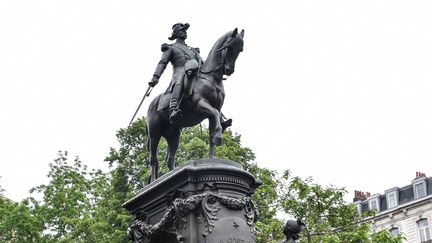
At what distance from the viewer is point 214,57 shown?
446 inches

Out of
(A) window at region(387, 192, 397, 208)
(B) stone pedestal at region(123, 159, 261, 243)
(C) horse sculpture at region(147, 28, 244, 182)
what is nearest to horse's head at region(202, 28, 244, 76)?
(C) horse sculpture at region(147, 28, 244, 182)

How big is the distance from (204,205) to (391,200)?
45107 mm

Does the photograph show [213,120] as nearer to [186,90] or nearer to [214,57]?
[186,90]

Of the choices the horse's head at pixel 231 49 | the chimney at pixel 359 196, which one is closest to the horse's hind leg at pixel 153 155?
the horse's head at pixel 231 49

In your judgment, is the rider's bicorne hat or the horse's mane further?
the rider's bicorne hat

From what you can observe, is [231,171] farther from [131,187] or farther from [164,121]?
[131,187]

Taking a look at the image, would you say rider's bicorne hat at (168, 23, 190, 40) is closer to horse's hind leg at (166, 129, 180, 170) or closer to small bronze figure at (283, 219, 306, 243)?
horse's hind leg at (166, 129, 180, 170)

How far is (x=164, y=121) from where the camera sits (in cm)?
1215

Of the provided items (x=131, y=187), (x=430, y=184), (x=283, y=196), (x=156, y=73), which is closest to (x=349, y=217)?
(x=283, y=196)

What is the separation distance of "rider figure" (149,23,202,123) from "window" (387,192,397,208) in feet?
141

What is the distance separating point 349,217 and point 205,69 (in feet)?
53.8

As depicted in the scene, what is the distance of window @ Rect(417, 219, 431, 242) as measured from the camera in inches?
1897

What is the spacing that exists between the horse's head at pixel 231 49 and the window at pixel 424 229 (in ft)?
134

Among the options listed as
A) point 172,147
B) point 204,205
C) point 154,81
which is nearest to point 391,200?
point 172,147
